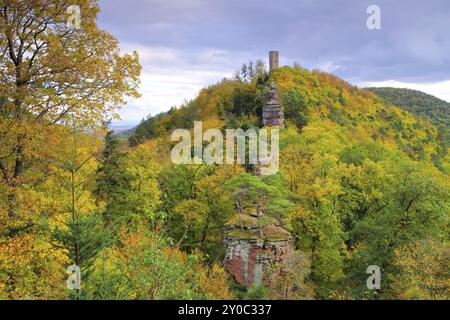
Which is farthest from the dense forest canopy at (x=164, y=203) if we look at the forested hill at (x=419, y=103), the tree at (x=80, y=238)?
the forested hill at (x=419, y=103)

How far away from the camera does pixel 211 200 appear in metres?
31.5

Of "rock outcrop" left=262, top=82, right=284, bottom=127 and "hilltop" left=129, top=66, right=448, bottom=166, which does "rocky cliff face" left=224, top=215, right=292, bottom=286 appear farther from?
"rock outcrop" left=262, top=82, right=284, bottom=127

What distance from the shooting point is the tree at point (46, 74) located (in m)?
11.6

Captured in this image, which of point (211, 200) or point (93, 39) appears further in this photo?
point (211, 200)

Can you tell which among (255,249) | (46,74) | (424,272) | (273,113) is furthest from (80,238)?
(273,113)

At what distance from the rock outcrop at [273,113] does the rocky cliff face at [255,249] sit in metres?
30.3

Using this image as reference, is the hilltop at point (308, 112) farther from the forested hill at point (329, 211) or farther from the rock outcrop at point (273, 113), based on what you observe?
the forested hill at point (329, 211)

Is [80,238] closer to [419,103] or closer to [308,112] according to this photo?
[308,112]

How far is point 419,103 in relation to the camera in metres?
131

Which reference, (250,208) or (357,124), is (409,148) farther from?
(250,208)

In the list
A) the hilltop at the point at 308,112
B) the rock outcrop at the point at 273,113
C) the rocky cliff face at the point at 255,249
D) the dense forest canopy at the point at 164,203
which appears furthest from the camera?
the hilltop at the point at 308,112

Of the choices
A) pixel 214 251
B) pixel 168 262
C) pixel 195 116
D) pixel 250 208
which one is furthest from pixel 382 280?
pixel 195 116

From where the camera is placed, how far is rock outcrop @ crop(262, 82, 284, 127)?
176 ft
